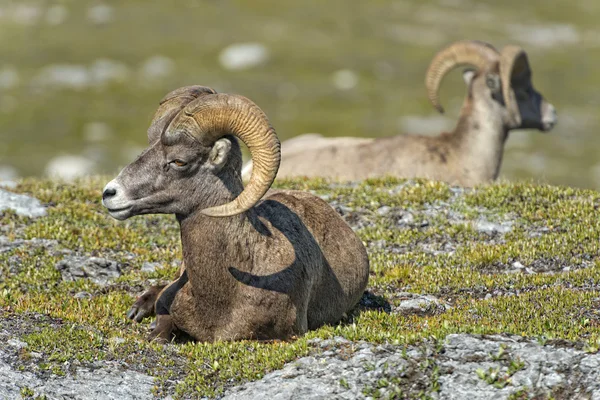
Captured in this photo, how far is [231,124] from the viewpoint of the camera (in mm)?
11148

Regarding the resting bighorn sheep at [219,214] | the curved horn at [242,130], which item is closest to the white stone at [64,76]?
the resting bighorn sheep at [219,214]

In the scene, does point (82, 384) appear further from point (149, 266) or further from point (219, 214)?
point (149, 266)

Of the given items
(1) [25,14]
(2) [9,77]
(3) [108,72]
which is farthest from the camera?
(1) [25,14]

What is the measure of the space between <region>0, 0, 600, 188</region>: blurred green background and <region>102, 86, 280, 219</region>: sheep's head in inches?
2252

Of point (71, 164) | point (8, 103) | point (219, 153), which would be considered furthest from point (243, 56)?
point (219, 153)

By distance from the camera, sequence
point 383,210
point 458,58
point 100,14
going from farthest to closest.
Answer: point 100,14 < point 458,58 < point 383,210

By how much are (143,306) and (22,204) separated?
529 cm

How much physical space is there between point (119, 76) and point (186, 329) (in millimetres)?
78398

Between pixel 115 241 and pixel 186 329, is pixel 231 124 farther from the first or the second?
pixel 115 241

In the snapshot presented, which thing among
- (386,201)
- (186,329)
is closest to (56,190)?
(386,201)

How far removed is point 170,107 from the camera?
11.7 m

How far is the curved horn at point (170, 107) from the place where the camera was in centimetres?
1157

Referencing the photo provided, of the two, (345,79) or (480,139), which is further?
(345,79)

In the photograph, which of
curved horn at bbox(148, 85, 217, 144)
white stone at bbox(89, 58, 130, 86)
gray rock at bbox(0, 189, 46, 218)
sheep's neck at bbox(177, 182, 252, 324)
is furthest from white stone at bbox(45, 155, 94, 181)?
sheep's neck at bbox(177, 182, 252, 324)
